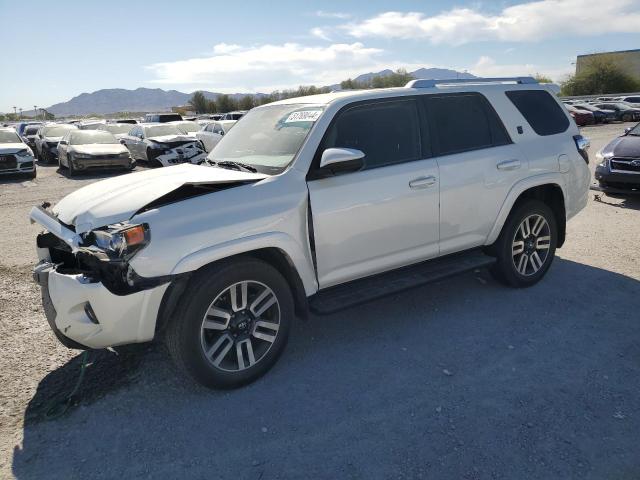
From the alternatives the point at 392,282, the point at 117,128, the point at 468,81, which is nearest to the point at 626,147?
the point at 468,81

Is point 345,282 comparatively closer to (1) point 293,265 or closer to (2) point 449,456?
(1) point 293,265

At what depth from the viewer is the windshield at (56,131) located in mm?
20177

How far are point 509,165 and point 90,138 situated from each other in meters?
15.2

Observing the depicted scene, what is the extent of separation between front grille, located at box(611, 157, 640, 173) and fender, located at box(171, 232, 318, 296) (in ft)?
24.1

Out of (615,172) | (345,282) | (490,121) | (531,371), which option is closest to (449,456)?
(531,371)

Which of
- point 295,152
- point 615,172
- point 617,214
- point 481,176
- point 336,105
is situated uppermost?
point 336,105

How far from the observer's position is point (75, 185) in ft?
43.4

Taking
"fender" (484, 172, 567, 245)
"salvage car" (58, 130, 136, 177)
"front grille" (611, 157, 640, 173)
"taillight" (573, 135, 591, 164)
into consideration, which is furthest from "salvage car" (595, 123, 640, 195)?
"salvage car" (58, 130, 136, 177)

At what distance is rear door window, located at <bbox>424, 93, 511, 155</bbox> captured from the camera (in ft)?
14.0

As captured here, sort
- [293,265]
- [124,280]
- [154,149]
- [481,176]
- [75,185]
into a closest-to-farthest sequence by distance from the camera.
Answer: [124,280], [293,265], [481,176], [75,185], [154,149]

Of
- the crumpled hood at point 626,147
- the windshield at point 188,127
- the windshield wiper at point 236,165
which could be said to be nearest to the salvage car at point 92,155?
the windshield at point 188,127

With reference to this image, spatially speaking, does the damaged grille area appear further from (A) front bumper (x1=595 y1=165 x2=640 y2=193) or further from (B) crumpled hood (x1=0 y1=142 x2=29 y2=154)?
(B) crumpled hood (x1=0 y1=142 x2=29 y2=154)

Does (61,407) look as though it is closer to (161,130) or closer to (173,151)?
(173,151)

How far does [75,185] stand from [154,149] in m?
3.34
